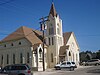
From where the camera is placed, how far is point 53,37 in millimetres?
53500

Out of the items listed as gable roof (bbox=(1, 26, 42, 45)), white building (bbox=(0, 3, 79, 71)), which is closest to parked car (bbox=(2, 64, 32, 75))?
white building (bbox=(0, 3, 79, 71))

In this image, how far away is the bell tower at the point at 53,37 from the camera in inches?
2069

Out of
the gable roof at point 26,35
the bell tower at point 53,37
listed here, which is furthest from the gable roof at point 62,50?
the gable roof at point 26,35

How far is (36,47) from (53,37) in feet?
25.1

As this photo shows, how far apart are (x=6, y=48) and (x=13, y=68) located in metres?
28.7

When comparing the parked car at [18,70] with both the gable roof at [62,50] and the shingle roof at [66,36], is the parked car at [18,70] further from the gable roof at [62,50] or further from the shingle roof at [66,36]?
the shingle roof at [66,36]

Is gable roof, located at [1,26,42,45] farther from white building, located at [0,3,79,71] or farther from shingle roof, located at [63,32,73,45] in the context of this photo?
shingle roof, located at [63,32,73,45]

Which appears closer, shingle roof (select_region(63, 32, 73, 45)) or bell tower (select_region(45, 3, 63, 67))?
bell tower (select_region(45, 3, 63, 67))

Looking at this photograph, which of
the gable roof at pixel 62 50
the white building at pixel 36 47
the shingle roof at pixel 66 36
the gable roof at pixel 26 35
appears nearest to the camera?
the white building at pixel 36 47

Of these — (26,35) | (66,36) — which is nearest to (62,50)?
(66,36)

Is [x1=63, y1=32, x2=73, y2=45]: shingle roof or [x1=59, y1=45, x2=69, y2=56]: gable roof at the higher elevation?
[x1=63, y1=32, x2=73, y2=45]: shingle roof

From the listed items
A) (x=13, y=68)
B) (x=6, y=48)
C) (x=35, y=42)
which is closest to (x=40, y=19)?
(x=35, y=42)

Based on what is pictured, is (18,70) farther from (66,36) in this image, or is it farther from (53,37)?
(66,36)

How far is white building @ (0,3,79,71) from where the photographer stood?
4828cm
